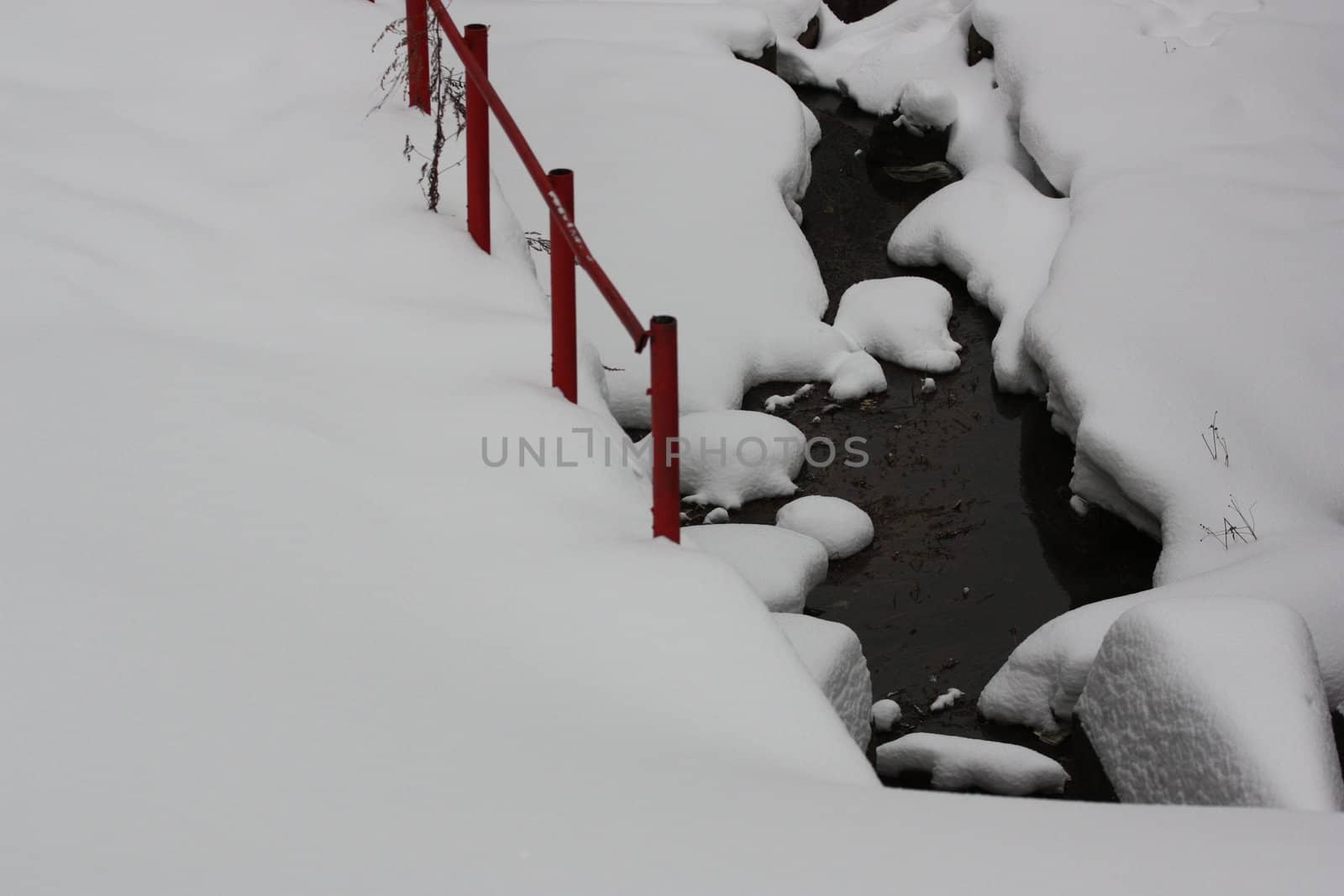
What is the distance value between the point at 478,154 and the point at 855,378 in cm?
286

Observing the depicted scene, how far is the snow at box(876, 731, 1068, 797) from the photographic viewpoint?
4008mm

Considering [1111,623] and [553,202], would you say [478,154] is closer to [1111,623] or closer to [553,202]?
[553,202]

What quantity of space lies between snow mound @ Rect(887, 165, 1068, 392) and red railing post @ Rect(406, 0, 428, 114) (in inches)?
121

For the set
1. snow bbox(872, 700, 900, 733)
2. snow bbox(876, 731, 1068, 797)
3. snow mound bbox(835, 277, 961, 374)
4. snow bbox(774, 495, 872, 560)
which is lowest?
snow bbox(872, 700, 900, 733)

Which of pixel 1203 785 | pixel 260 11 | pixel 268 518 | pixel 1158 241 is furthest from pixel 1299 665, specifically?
pixel 260 11

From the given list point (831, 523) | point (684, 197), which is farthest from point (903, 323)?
point (831, 523)

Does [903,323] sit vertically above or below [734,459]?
above

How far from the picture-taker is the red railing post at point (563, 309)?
3.15 metres

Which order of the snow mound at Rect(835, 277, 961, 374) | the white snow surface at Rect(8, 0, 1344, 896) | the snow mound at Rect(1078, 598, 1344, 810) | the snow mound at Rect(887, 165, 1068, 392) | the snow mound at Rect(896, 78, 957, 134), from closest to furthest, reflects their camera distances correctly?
the white snow surface at Rect(8, 0, 1344, 896) → the snow mound at Rect(1078, 598, 1344, 810) → the snow mound at Rect(887, 165, 1068, 392) → the snow mound at Rect(835, 277, 961, 374) → the snow mound at Rect(896, 78, 957, 134)

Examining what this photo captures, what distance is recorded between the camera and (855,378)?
639 cm

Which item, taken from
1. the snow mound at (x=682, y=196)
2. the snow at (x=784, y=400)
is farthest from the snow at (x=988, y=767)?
the snow at (x=784, y=400)

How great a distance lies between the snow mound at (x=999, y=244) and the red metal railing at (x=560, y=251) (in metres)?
3.15

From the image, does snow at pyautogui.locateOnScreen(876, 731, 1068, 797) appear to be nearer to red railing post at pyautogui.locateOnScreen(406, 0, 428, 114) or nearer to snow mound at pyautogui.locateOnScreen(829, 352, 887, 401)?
snow mound at pyautogui.locateOnScreen(829, 352, 887, 401)

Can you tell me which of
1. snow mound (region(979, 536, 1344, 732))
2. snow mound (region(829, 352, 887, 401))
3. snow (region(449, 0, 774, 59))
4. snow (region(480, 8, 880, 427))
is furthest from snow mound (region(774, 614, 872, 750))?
snow (region(449, 0, 774, 59))
